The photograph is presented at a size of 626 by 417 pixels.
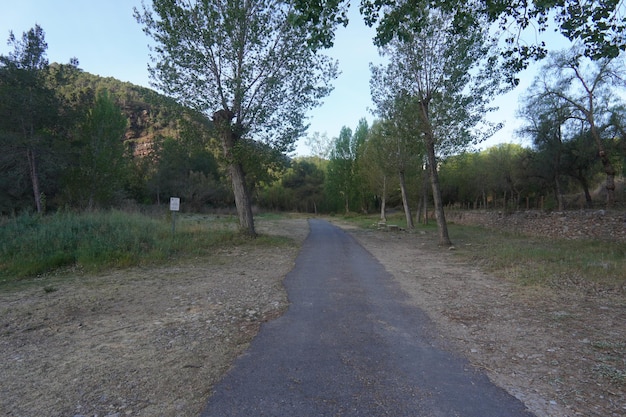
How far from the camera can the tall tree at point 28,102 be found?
19766mm

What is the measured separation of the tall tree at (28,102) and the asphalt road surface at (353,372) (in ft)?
73.9

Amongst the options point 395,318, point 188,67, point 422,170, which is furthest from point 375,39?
point 422,170

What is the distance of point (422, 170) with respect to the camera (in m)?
30.3

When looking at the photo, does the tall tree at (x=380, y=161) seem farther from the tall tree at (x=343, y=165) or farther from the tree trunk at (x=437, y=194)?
the tall tree at (x=343, y=165)

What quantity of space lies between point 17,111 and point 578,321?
86.9ft

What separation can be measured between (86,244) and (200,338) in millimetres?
8096

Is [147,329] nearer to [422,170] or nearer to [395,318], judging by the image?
[395,318]

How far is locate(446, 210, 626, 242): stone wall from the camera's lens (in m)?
15.0

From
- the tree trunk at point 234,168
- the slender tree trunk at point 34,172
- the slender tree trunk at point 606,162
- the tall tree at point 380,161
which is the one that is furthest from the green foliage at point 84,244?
the slender tree trunk at point 606,162

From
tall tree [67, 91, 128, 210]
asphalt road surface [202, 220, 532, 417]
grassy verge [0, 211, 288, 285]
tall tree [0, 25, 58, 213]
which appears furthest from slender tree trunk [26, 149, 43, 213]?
asphalt road surface [202, 220, 532, 417]

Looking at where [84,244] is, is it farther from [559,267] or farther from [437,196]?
[437,196]

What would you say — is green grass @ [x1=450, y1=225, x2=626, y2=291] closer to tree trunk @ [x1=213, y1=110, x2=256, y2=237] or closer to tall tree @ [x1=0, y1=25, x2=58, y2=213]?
tree trunk @ [x1=213, y1=110, x2=256, y2=237]

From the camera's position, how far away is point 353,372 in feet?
11.4

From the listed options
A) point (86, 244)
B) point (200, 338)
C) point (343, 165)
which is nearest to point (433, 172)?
point (86, 244)
